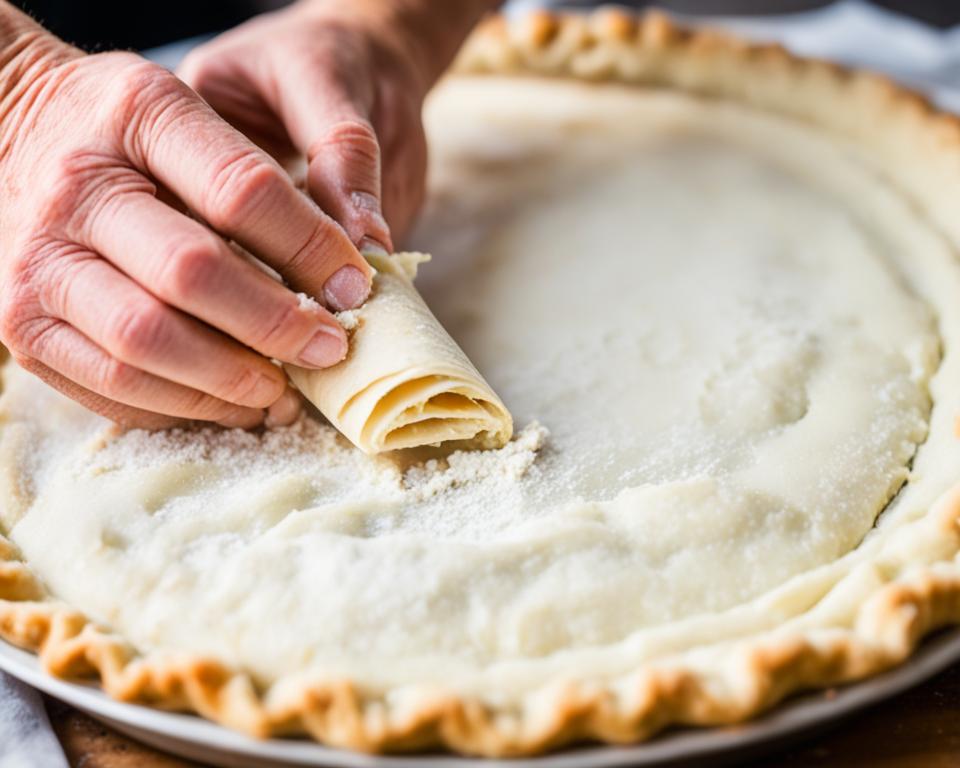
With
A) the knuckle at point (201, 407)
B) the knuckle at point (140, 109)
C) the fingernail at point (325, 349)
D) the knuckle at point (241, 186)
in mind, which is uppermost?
the knuckle at point (140, 109)

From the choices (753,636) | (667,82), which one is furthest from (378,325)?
(667,82)

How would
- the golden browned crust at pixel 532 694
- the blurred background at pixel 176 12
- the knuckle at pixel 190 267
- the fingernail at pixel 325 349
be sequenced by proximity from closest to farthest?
the golden browned crust at pixel 532 694 → the knuckle at pixel 190 267 → the fingernail at pixel 325 349 → the blurred background at pixel 176 12

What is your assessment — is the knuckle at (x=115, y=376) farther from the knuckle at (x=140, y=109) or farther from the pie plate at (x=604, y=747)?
the pie plate at (x=604, y=747)

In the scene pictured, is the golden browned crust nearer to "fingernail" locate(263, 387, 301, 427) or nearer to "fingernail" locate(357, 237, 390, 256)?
"fingernail" locate(263, 387, 301, 427)

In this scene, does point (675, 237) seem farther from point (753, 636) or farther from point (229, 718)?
point (229, 718)

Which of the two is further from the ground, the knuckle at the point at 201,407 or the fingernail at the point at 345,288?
the fingernail at the point at 345,288

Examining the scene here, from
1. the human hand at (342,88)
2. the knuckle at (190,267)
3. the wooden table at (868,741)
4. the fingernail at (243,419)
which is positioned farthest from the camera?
the human hand at (342,88)

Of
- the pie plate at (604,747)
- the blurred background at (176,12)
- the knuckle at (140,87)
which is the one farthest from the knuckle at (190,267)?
the blurred background at (176,12)
